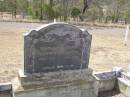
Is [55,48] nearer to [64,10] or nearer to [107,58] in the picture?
[107,58]

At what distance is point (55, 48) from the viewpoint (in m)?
4.86

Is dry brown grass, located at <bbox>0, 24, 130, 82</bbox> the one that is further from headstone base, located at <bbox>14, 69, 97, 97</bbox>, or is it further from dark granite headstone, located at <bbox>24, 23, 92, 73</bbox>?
dark granite headstone, located at <bbox>24, 23, 92, 73</bbox>

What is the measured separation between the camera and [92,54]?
9531 millimetres

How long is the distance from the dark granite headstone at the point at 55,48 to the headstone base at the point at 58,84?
0.15m

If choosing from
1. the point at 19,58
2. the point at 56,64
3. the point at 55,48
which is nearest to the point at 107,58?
the point at 19,58

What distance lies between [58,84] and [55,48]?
0.83 metres

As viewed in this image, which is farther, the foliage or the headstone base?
the foliage

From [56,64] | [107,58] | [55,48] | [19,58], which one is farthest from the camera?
[107,58]

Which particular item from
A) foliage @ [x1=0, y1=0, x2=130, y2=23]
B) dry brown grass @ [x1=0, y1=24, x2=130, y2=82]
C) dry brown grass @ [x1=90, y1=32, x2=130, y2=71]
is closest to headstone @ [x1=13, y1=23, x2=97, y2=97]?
dry brown grass @ [x1=0, y1=24, x2=130, y2=82]

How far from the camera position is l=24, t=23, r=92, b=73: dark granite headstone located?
461cm

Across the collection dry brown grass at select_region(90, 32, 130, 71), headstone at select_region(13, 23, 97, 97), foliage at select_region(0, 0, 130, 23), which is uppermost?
foliage at select_region(0, 0, 130, 23)

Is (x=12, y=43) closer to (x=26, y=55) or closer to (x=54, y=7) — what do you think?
(x=26, y=55)

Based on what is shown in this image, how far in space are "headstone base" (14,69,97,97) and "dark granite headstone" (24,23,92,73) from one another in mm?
150

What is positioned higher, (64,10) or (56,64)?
Result: (64,10)
